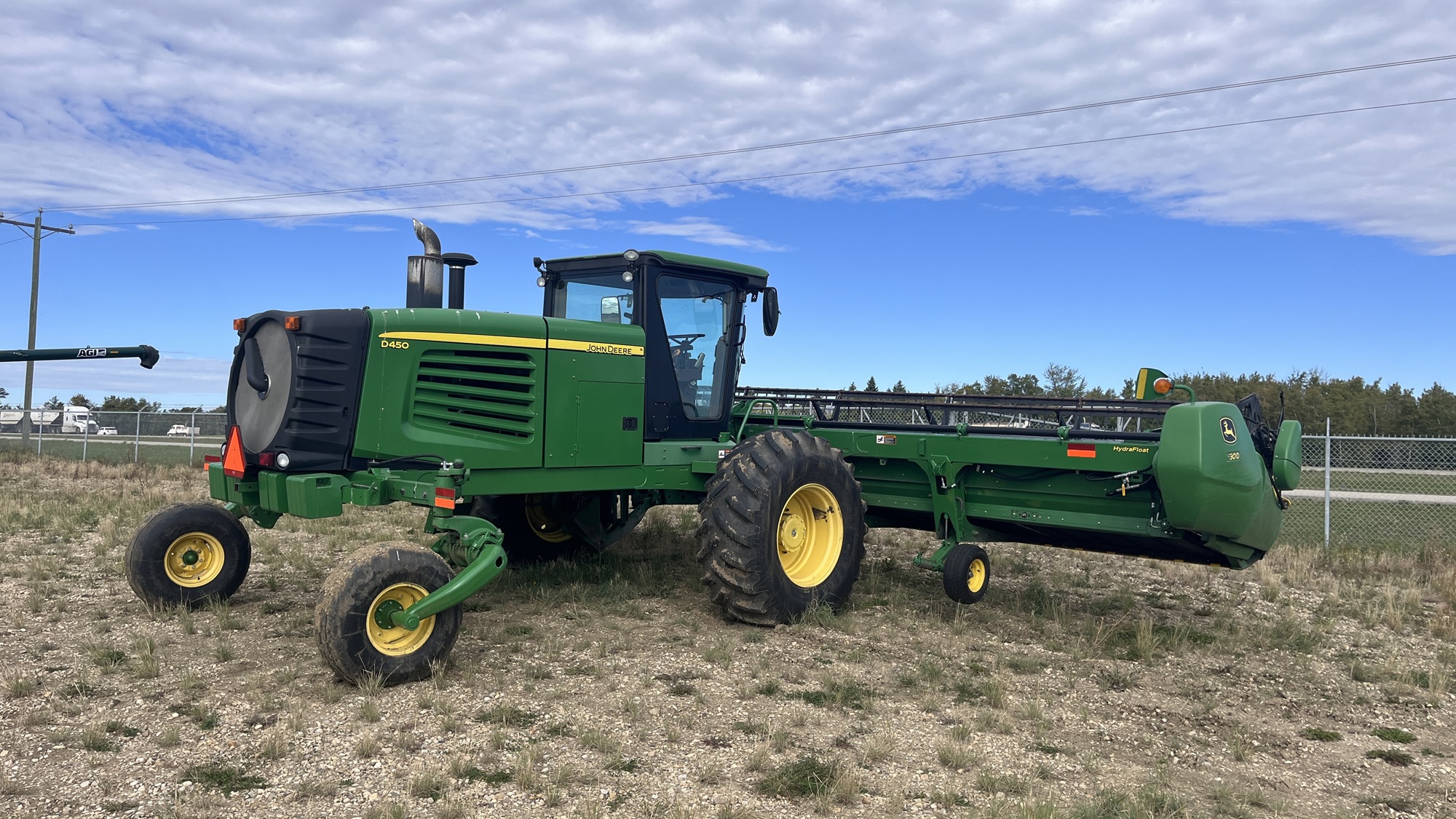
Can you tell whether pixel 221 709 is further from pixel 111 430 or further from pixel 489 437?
pixel 111 430

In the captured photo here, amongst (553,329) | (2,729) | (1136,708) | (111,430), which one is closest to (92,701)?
(2,729)

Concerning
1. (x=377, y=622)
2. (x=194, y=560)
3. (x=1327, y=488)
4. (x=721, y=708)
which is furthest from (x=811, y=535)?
(x=1327, y=488)

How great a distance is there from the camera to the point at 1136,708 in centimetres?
566

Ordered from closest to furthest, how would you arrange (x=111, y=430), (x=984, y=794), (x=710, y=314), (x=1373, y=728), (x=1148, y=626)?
(x=984, y=794) → (x=1373, y=728) → (x=1148, y=626) → (x=710, y=314) → (x=111, y=430)

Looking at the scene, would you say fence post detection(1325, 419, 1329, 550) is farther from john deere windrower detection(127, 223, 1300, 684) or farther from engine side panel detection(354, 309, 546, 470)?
engine side panel detection(354, 309, 546, 470)

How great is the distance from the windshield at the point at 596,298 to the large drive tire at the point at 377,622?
2662 millimetres

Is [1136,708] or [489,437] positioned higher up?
[489,437]

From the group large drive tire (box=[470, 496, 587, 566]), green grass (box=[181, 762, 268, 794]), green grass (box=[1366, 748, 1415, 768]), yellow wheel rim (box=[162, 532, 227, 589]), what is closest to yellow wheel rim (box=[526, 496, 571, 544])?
large drive tire (box=[470, 496, 587, 566])

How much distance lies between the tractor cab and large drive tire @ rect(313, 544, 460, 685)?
2270mm

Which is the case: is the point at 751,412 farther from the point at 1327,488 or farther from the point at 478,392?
the point at 1327,488

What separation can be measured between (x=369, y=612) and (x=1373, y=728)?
574cm

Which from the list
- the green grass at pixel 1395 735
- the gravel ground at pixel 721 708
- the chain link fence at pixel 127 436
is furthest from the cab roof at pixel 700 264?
the chain link fence at pixel 127 436

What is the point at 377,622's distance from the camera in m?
5.30

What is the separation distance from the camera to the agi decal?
256 inches
